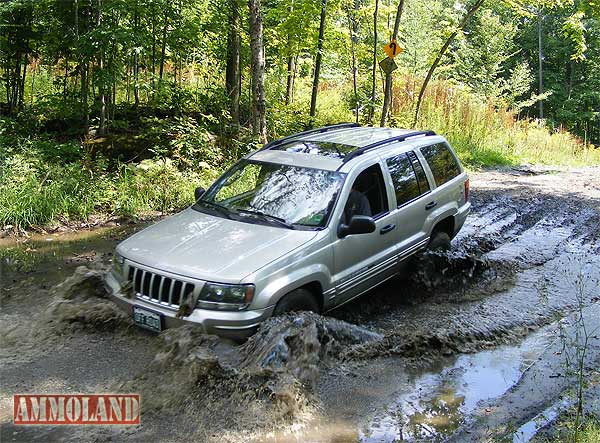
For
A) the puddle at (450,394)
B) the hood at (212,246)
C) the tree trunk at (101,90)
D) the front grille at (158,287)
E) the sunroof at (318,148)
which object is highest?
the tree trunk at (101,90)

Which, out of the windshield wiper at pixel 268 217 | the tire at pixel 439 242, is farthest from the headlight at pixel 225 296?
the tire at pixel 439 242

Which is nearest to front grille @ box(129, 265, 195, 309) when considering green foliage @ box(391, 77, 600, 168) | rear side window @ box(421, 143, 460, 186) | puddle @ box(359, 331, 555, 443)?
puddle @ box(359, 331, 555, 443)

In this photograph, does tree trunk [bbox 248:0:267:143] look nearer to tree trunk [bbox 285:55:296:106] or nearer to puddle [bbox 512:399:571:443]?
tree trunk [bbox 285:55:296:106]

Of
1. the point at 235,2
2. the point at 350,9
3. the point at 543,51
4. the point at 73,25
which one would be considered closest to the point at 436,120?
the point at 350,9

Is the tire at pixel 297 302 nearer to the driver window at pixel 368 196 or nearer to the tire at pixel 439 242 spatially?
the driver window at pixel 368 196

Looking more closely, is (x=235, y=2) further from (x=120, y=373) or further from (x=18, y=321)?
(x=120, y=373)

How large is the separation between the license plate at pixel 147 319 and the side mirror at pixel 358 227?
1.91 metres

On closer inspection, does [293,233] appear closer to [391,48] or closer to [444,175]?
[444,175]

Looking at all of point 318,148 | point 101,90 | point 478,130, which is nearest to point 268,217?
point 318,148

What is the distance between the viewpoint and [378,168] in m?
6.58

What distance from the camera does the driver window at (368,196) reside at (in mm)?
6109

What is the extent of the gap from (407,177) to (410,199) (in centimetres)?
27

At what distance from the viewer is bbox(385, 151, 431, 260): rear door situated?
6777 mm

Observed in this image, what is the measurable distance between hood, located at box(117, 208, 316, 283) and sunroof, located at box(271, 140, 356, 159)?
4.45ft
